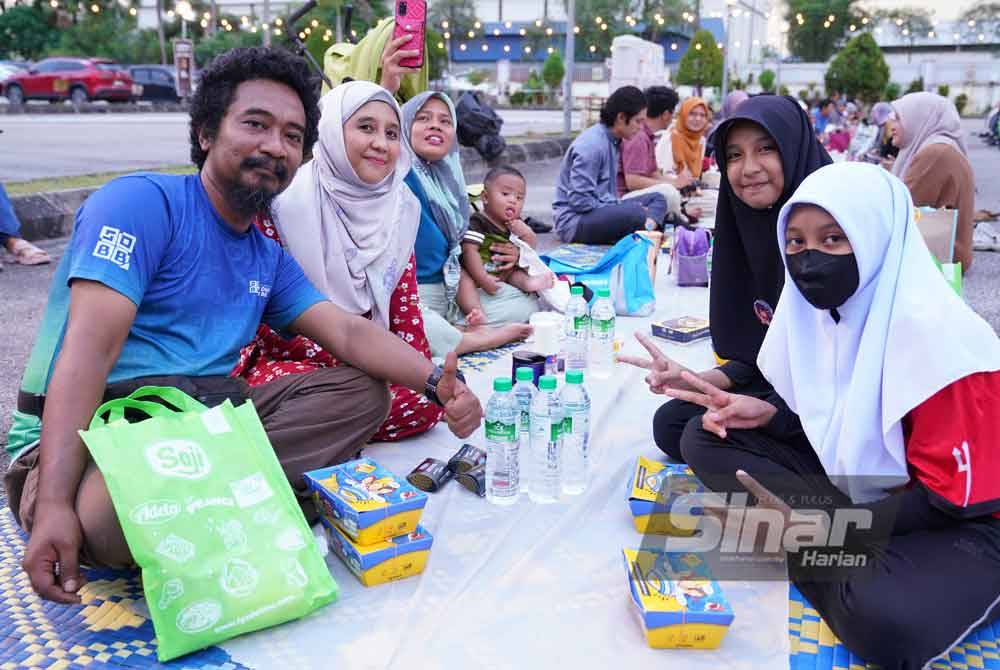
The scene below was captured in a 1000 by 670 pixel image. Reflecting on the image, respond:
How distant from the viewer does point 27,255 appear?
6.18m

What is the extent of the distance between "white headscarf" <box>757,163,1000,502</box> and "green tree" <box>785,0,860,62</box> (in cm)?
6565

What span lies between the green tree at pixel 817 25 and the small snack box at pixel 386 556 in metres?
66.2

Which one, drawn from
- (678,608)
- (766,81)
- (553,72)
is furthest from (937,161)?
(766,81)

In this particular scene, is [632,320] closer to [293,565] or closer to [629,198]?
[629,198]

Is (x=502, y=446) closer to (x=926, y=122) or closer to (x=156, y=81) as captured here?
(x=926, y=122)

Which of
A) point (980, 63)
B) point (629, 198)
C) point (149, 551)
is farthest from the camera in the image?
point (980, 63)

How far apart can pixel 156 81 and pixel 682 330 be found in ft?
94.4

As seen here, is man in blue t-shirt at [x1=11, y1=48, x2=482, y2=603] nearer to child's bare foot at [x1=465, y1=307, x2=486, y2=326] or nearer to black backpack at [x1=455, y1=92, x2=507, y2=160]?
child's bare foot at [x1=465, y1=307, x2=486, y2=326]

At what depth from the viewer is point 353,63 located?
4777mm

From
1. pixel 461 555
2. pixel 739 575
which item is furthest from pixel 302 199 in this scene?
pixel 739 575

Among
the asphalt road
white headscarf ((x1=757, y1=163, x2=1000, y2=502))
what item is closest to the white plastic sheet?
white headscarf ((x1=757, y1=163, x2=1000, y2=502))

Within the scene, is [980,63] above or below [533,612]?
above

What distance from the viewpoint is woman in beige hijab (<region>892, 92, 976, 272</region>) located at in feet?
19.2

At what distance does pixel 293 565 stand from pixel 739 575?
124 centimetres
